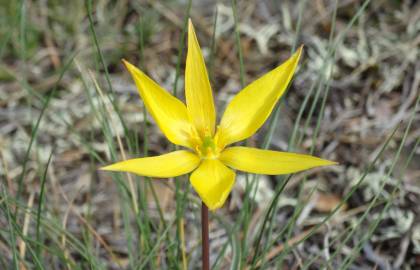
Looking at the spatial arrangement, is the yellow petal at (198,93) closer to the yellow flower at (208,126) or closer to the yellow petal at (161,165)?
the yellow flower at (208,126)

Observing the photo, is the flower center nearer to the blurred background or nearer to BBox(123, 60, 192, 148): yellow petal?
BBox(123, 60, 192, 148): yellow petal

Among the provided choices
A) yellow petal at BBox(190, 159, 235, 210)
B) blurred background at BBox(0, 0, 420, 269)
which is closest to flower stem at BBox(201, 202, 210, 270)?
yellow petal at BBox(190, 159, 235, 210)

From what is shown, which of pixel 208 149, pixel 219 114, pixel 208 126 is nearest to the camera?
pixel 208 149

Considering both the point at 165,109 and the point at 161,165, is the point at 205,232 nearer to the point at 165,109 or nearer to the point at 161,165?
the point at 161,165

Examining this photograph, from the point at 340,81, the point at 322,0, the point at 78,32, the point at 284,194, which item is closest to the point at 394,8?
the point at 322,0

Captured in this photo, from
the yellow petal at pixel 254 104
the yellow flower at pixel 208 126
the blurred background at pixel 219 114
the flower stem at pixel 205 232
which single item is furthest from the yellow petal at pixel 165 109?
the blurred background at pixel 219 114

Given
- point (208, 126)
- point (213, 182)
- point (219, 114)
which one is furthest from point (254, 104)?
point (219, 114)

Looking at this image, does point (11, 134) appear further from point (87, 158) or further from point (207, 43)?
point (207, 43)
